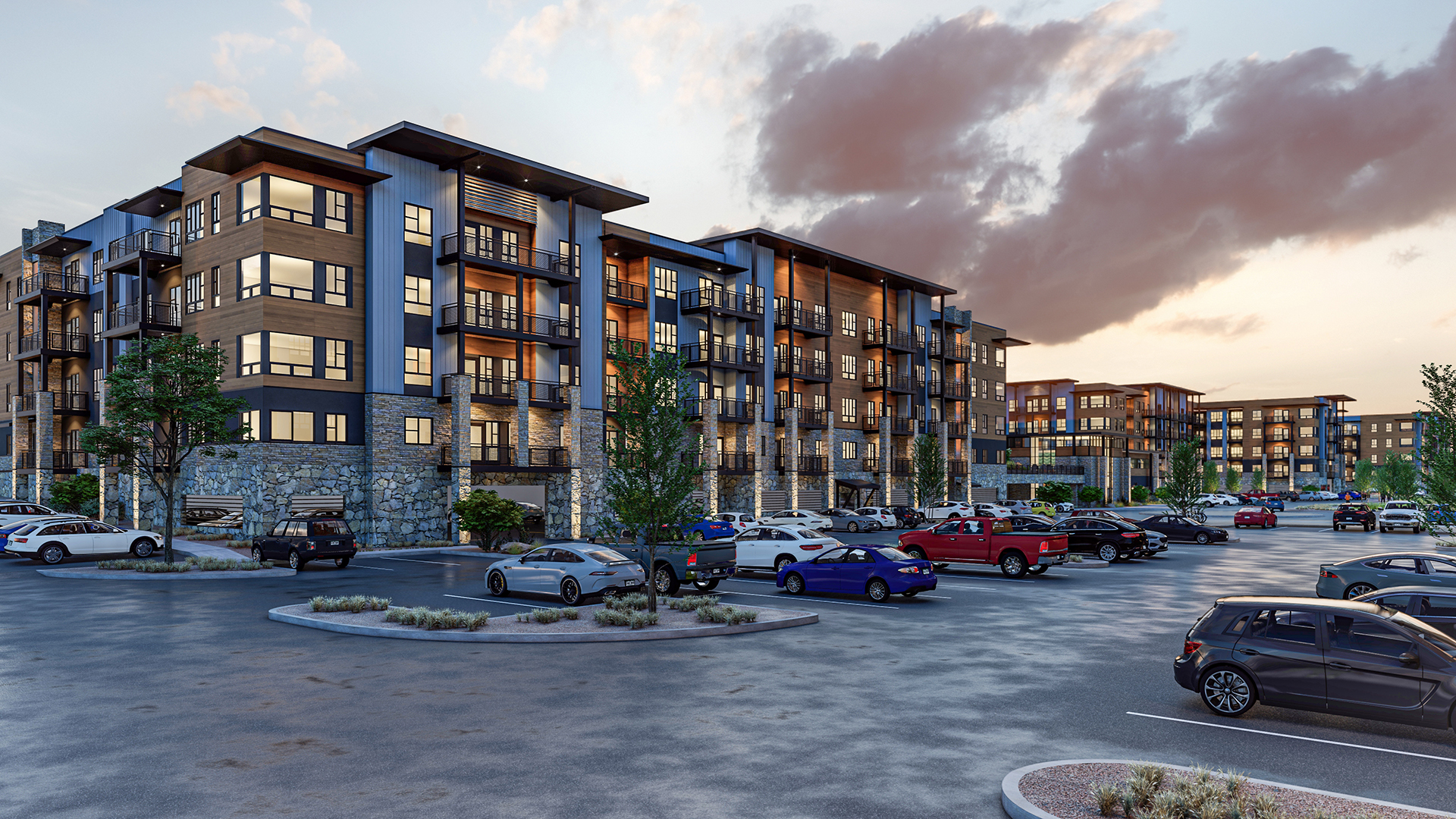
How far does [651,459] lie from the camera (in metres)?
19.2

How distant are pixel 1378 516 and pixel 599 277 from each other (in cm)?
5273

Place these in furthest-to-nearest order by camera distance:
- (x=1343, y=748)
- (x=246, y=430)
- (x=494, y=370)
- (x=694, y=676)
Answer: (x=494, y=370), (x=246, y=430), (x=694, y=676), (x=1343, y=748)

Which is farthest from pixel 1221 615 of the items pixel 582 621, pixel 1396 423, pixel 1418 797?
pixel 1396 423

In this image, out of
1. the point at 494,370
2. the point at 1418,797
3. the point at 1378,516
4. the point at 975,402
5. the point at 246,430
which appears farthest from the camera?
the point at 975,402

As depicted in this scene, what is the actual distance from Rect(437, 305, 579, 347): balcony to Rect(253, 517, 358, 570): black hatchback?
14.6 meters

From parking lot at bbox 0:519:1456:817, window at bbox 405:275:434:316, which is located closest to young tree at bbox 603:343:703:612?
parking lot at bbox 0:519:1456:817

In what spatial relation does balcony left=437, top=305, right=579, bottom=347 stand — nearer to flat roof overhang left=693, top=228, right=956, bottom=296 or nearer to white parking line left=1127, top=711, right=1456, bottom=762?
flat roof overhang left=693, top=228, right=956, bottom=296

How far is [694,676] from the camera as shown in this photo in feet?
43.7

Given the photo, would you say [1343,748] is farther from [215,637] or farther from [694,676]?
[215,637]

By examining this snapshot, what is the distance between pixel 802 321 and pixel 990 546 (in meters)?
37.0

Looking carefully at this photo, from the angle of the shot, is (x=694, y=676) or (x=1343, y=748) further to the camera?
(x=694, y=676)

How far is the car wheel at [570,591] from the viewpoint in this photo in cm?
2159

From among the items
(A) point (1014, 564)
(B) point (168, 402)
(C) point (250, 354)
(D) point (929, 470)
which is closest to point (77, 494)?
(C) point (250, 354)

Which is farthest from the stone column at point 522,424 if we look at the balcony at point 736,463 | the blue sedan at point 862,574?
the blue sedan at point 862,574
